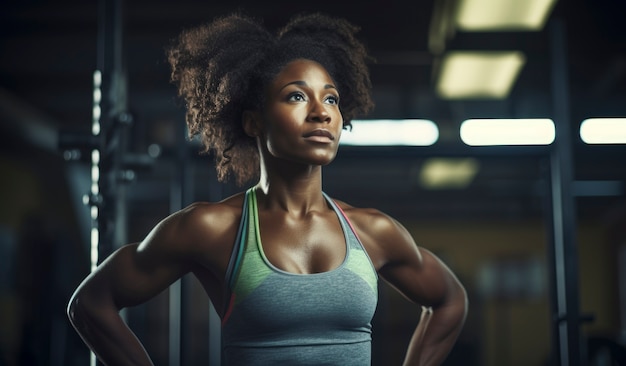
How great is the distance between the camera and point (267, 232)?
1.62 m

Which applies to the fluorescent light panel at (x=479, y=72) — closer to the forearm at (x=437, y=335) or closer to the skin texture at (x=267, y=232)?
the forearm at (x=437, y=335)

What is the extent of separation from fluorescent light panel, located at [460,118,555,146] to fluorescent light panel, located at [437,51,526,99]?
0.34 metres

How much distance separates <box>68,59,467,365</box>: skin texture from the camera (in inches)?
63.2

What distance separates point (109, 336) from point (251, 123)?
19.8 inches

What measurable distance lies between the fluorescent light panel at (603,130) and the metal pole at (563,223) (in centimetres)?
49

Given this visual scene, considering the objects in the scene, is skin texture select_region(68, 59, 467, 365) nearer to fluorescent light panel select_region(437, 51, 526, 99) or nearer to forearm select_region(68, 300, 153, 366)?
forearm select_region(68, 300, 153, 366)

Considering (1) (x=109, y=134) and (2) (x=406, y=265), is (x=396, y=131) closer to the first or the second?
(1) (x=109, y=134)

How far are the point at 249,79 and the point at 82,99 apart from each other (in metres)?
5.28

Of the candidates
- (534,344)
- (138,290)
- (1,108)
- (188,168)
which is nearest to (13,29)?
(1,108)

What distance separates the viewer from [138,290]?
63.5 inches

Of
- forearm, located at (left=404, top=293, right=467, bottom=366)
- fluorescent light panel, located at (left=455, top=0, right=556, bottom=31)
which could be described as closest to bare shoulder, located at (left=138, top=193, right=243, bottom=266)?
forearm, located at (left=404, top=293, right=467, bottom=366)

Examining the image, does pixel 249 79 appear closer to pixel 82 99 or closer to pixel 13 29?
pixel 13 29

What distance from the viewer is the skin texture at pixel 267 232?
1606 mm

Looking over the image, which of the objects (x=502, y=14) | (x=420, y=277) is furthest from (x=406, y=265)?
(x=502, y=14)
